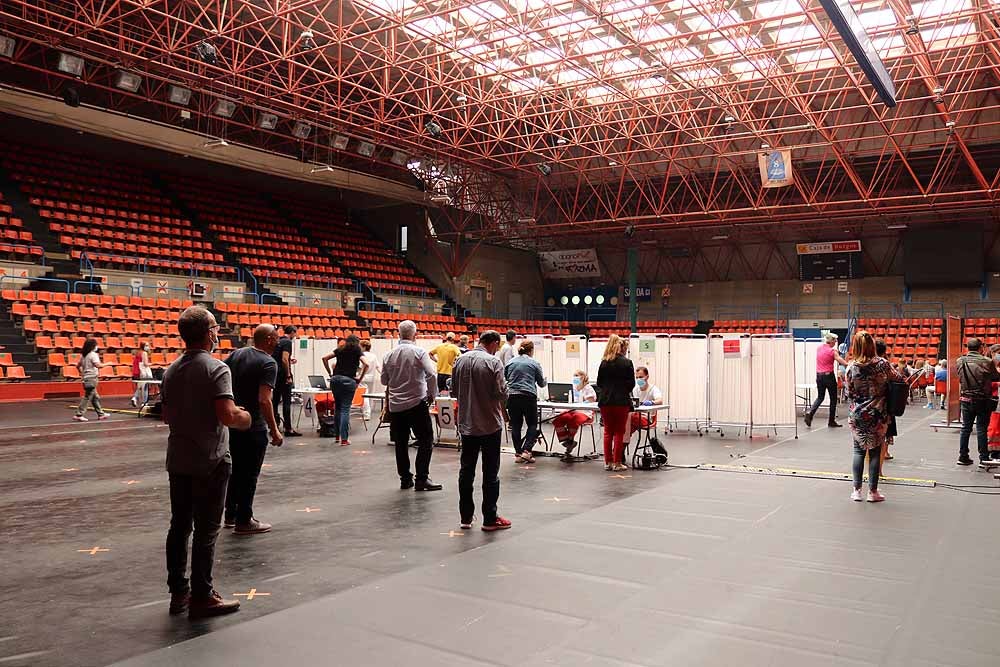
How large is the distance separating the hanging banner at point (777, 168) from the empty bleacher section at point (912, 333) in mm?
10472

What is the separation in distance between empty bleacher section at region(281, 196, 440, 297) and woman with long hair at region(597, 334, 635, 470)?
23.6 metres

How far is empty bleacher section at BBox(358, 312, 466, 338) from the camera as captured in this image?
27503 millimetres

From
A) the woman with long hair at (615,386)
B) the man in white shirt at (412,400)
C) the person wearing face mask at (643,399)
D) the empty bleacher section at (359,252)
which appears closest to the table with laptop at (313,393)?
the person wearing face mask at (643,399)

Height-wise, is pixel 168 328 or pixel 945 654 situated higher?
pixel 168 328

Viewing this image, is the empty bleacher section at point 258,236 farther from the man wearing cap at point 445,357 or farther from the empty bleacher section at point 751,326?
the man wearing cap at point 445,357

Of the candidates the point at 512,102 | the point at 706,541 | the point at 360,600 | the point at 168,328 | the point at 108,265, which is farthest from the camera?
the point at 512,102

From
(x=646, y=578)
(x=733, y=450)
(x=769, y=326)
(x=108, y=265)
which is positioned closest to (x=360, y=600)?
(x=646, y=578)

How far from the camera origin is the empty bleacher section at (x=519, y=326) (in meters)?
32.7

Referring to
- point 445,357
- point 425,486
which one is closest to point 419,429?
point 425,486

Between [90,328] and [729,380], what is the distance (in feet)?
52.8

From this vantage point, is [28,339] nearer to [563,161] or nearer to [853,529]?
[563,161]

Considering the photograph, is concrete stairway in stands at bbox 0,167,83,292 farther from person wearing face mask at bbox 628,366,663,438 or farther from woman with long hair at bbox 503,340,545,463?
person wearing face mask at bbox 628,366,663,438

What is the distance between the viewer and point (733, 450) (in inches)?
438

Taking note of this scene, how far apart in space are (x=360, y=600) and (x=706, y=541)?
9.03 ft
